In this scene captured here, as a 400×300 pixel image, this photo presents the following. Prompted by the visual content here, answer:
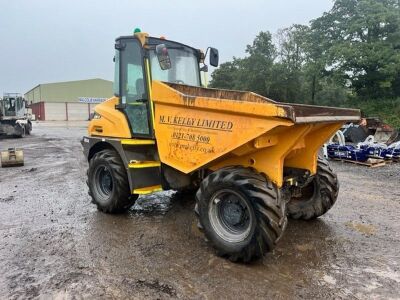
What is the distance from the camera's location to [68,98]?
6744 centimetres

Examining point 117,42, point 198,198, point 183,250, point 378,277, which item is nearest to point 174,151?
point 198,198

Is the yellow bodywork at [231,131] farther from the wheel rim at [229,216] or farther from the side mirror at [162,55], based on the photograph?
the wheel rim at [229,216]

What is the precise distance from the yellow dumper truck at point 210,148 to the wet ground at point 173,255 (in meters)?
0.33

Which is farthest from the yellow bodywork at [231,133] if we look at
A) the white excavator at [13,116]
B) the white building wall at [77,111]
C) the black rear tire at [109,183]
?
the white building wall at [77,111]

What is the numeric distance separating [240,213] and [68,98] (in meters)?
67.9

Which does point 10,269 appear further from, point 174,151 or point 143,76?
point 143,76

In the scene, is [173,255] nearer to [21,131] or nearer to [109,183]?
[109,183]

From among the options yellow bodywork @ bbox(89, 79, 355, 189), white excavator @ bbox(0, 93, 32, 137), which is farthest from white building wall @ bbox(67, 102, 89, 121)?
yellow bodywork @ bbox(89, 79, 355, 189)

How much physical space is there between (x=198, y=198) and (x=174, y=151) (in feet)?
2.39

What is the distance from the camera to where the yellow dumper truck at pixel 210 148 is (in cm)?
396

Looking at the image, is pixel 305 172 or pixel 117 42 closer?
pixel 305 172

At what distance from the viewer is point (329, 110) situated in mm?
4375

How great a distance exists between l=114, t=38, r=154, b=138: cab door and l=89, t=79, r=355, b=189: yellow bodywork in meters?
0.19

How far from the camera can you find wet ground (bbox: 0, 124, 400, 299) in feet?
11.9
